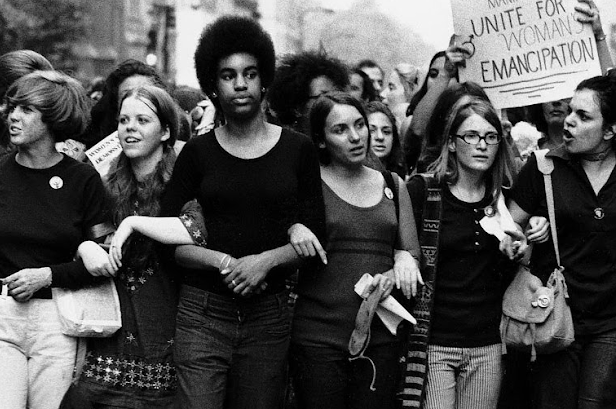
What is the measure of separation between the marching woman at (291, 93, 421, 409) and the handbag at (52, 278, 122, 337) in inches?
35.9

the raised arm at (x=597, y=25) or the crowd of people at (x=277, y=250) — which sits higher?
the raised arm at (x=597, y=25)

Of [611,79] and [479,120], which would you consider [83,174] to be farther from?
[611,79]

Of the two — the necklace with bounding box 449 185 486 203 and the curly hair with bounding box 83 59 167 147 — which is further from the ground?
the curly hair with bounding box 83 59 167 147

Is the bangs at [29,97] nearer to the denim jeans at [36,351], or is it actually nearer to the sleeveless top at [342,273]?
the denim jeans at [36,351]

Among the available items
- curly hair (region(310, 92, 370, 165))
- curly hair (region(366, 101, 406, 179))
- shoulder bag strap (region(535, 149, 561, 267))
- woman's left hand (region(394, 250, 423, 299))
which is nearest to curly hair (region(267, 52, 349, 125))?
curly hair (region(366, 101, 406, 179))

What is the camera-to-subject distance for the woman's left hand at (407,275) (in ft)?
18.7

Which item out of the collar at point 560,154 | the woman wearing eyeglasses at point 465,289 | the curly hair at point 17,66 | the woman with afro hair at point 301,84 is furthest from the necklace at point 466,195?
the curly hair at point 17,66

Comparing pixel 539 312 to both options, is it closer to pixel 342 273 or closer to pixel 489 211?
pixel 489 211

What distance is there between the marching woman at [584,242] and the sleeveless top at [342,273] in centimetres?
84

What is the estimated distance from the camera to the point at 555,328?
5.83 meters

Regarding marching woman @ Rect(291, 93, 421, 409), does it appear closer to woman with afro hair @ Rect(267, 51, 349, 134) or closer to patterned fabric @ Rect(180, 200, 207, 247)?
patterned fabric @ Rect(180, 200, 207, 247)

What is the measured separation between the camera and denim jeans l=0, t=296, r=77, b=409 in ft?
18.2

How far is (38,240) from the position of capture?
18.6 ft

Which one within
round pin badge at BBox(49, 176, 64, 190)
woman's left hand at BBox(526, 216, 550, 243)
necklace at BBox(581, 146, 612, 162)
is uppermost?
necklace at BBox(581, 146, 612, 162)
